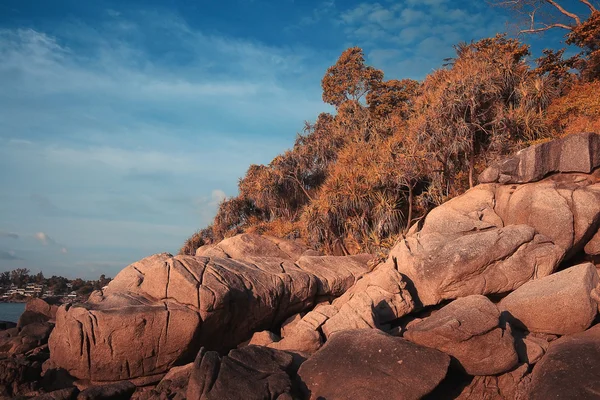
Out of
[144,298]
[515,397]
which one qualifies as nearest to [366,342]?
[515,397]

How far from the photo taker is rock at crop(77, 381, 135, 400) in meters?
12.4

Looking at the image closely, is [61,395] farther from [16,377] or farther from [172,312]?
[172,312]

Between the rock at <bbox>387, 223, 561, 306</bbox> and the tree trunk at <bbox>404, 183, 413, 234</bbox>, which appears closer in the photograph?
the rock at <bbox>387, 223, 561, 306</bbox>

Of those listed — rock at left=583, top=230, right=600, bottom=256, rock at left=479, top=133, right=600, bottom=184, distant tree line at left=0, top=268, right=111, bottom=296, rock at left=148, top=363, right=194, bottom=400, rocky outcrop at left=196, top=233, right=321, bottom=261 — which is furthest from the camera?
distant tree line at left=0, top=268, right=111, bottom=296

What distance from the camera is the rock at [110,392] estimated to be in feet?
40.6

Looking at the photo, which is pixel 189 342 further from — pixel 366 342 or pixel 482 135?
pixel 482 135

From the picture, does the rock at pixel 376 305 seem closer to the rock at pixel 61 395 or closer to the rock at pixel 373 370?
the rock at pixel 373 370

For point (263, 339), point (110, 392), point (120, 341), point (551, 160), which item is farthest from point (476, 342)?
point (120, 341)

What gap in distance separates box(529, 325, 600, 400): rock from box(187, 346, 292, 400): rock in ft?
17.6

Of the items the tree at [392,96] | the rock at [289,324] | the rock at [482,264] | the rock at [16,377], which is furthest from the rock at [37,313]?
the tree at [392,96]

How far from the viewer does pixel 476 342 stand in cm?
1204

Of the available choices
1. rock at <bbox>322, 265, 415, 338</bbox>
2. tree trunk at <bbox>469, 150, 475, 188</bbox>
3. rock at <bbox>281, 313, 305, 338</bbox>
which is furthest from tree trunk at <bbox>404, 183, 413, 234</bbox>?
rock at <bbox>281, 313, 305, 338</bbox>

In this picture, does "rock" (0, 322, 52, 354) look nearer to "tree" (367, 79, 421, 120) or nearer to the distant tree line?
"tree" (367, 79, 421, 120)

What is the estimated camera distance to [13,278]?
245ft
